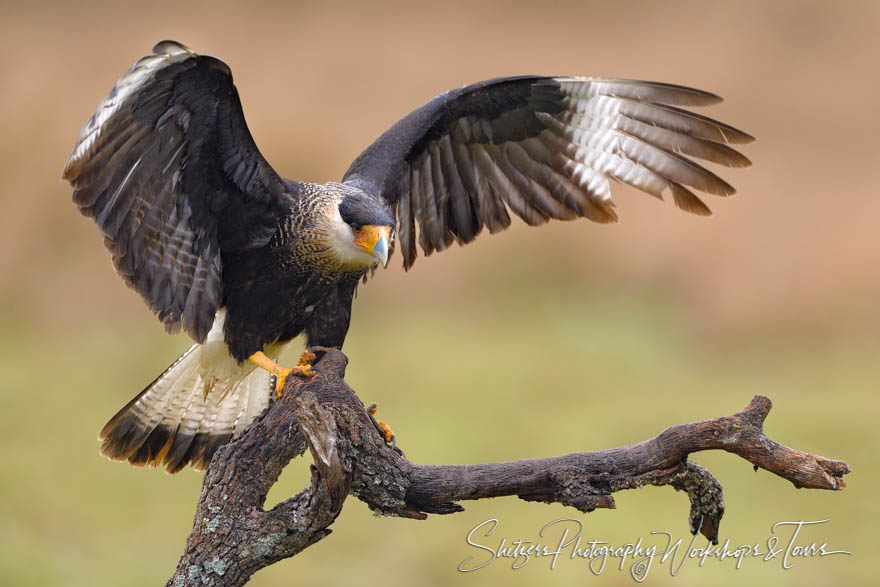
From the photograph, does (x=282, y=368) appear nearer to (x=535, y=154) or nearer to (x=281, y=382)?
(x=281, y=382)

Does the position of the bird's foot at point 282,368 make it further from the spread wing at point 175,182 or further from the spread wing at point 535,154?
the spread wing at point 535,154

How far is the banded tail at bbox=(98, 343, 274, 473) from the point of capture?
13.4ft

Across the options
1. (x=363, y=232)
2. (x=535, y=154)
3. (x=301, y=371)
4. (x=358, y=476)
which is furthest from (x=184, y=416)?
(x=535, y=154)

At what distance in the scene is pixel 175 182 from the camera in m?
3.62

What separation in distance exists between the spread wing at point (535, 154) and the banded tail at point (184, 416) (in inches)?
34.8

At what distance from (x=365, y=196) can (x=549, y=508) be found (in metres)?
3.46

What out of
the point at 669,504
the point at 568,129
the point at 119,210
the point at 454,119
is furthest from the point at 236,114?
the point at 669,504

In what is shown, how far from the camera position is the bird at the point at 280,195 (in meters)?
3.47

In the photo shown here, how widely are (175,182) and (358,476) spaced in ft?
3.83

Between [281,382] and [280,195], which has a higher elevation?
[280,195]

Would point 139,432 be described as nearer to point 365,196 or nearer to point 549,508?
point 365,196

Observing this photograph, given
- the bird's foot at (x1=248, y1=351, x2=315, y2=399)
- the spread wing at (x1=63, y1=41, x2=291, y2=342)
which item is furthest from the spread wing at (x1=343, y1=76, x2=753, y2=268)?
the bird's foot at (x1=248, y1=351, x2=315, y2=399)

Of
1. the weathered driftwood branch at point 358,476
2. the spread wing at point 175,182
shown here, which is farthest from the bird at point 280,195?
the weathered driftwood branch at point 358,476

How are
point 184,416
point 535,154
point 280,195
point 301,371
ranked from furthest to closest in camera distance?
Result: point 535,154 → point 184,416 → point 280,195 → point 301,371
